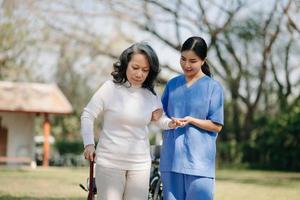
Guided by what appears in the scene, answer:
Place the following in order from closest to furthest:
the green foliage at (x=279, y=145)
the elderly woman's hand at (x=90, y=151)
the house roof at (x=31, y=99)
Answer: the elderly woman's hand at (x=90, y=151), the house roof at (x=31, y=99), the green foliage at (x=279, y=145)

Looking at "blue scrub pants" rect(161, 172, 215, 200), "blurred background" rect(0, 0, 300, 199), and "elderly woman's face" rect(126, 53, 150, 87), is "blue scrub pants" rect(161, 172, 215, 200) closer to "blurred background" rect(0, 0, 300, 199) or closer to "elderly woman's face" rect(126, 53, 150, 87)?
"elderly woman's face" rect(126, 53, 150, 87)

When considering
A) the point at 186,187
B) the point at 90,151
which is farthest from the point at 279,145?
the point at 90,151

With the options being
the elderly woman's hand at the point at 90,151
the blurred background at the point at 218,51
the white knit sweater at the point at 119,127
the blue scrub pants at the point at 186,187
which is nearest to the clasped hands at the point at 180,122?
the white knit sweater at the point at 119,127

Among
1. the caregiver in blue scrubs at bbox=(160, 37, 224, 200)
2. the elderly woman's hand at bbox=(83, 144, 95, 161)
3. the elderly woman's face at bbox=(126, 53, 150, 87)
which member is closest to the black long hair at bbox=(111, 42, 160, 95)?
the elderly woman's face at bbox=(126, 53, 150, 87)

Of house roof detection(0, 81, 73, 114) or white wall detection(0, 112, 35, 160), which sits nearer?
house roof detection(0, 81, 73, 114)

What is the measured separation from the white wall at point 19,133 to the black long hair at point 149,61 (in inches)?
824

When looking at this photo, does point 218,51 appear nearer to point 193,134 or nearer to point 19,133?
point 19,133

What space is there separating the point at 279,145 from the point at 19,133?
10.5 meters

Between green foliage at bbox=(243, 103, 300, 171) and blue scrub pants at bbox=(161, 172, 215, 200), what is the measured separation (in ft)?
68.1

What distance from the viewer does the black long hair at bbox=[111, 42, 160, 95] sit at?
3.60 metres

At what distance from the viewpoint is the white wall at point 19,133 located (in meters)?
24.0

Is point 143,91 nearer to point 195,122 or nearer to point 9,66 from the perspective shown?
point 195,122

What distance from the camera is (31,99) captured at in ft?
78.4

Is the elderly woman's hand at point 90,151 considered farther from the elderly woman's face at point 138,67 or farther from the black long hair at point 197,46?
the black long hair at point 197,46
